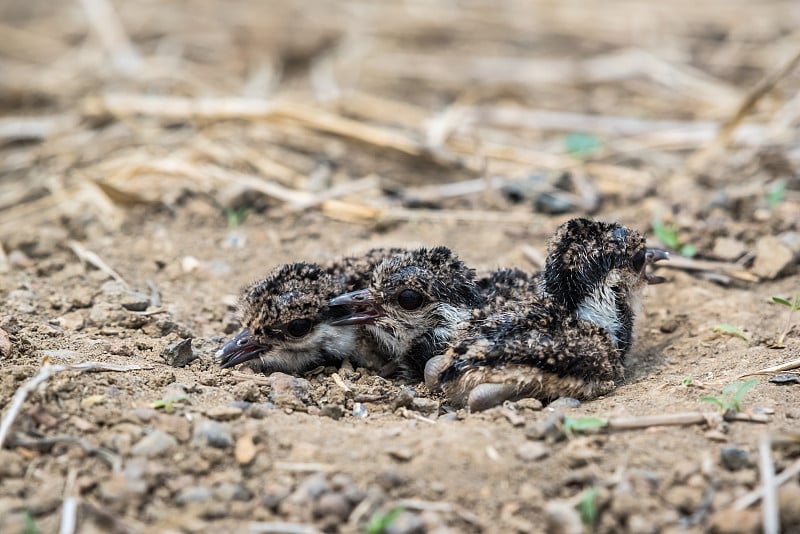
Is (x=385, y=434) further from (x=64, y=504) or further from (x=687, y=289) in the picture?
(x=687, y=289)

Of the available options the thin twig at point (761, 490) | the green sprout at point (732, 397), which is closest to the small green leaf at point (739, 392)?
the green sprout at point (732, 397)

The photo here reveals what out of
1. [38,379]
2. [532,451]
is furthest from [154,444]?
[532,451]

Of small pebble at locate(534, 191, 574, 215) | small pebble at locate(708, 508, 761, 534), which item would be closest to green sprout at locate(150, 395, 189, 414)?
small pebble at locate(708, 508, 761, 534)

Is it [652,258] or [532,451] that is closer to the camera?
[532,451]

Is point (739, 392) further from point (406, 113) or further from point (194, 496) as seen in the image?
point (406, 113)

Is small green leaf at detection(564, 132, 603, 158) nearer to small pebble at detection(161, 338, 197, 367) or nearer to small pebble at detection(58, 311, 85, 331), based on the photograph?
small pebble at detection(161, 338, 197, 367)

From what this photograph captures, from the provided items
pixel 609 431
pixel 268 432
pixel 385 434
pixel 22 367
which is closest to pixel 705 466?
pixel 609 431
